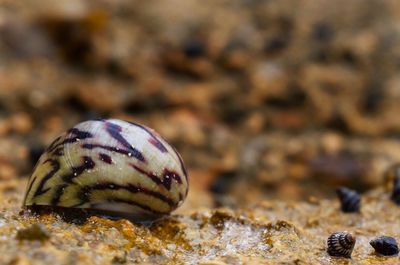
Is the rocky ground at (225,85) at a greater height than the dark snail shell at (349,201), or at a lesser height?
greater

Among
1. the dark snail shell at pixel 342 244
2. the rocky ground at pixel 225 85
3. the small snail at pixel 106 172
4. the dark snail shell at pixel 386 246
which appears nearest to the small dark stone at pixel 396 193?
the dark snail shell at pixel 386 246

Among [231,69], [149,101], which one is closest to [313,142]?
[231,69]

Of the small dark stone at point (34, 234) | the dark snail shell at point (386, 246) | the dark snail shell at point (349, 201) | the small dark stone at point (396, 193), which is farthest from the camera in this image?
the small dark stone at point (396, 193)

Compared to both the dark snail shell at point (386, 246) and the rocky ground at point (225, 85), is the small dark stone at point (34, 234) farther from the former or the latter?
the rocky ground at point (225, 85)

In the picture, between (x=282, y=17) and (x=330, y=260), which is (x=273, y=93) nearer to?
(x=282, y=17)

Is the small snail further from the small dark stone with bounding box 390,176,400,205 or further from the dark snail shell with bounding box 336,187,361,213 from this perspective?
the small dark stone with bounding box 390,176,400,205

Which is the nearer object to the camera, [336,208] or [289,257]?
[289,257]
